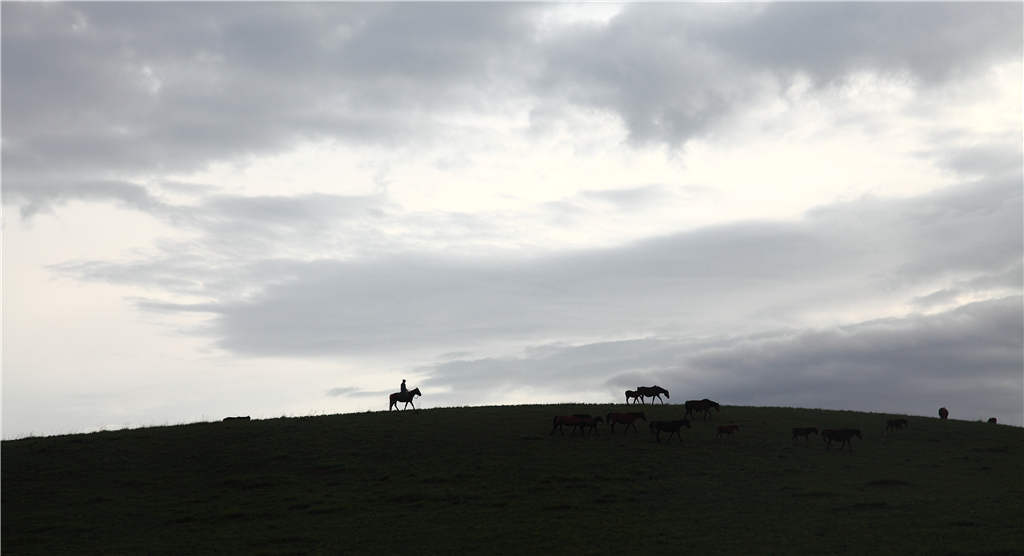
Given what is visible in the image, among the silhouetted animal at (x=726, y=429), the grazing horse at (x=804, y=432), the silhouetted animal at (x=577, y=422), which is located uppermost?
the silhouetted animal at (x=577, y=422)

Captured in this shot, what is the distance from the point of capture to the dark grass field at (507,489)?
30.5 meters

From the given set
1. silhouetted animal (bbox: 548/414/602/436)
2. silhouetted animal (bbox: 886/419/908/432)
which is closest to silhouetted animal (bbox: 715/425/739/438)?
silhouetted animal (bbox: 548/414/602/436)

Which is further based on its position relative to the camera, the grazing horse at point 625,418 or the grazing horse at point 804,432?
the grazing horse at point 625,418

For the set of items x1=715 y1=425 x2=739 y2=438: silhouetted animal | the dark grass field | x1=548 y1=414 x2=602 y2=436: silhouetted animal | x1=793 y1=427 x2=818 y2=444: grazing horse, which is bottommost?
the dark grass field

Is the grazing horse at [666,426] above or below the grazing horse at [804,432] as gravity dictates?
above

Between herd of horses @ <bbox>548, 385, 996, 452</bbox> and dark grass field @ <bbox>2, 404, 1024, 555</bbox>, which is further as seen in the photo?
herd of horses @ <bbox>548, 385, 996, 452</bbox>

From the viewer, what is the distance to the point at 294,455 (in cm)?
4434

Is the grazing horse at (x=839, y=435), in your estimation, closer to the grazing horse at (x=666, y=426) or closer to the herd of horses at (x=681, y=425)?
the herd of horses at (x=681, y=425)

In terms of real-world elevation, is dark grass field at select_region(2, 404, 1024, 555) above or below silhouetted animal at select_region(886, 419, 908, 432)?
below

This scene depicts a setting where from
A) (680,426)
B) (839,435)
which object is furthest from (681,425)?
(839,435)

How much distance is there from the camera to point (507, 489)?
37.2m

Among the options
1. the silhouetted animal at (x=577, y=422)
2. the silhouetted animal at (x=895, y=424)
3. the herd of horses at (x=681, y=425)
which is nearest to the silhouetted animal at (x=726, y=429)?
the herd of horses at (x=681, y=425)

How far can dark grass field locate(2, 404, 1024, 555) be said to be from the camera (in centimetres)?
3045

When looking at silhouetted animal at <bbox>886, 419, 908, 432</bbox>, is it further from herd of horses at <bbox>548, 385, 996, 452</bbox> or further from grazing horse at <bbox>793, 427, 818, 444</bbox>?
grazing horse at <bbox>793, 427, 818, 444</bbox>
